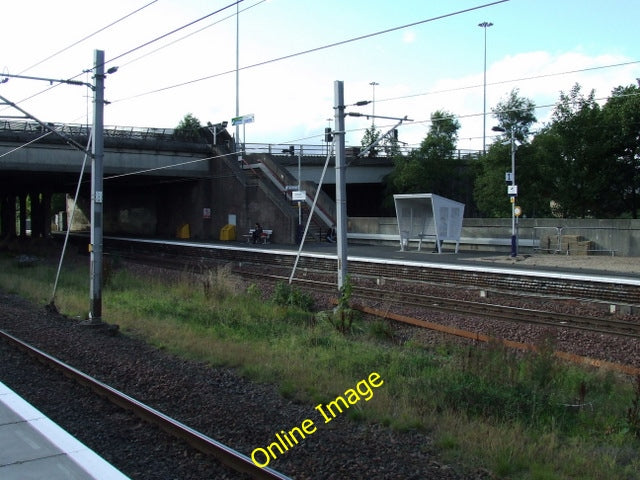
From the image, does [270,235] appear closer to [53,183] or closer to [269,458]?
[53,183]

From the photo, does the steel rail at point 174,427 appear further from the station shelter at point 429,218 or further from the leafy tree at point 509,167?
the leafy tree at point 509,167

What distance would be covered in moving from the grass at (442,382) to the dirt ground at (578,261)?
38.0ft

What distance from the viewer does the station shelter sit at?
92.5 feet

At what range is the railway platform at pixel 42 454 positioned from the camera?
493cm

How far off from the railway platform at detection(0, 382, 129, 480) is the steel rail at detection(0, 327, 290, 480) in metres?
0.97

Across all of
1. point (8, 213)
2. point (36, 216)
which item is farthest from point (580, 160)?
point (8, 213)

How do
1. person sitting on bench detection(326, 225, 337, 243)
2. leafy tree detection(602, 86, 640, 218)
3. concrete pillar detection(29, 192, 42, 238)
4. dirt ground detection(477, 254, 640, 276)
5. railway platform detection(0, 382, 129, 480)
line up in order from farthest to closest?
concrete pillar detection(29, 192, 42, 238) → person sitting on bench detection(326, 225, 337, 243) → leafy tree detection(602, 86, 640, 218) → dirt ground detection(477, 254, 640, 276) → railway platform detection(0, 382, 129, 480)

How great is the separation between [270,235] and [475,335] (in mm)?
27743

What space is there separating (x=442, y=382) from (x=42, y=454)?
483 cm

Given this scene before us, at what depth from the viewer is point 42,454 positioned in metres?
5.37

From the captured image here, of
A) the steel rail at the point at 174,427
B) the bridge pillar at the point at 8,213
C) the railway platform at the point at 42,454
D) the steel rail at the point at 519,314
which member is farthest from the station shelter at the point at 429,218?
the bridge pillar at the point at 8,213

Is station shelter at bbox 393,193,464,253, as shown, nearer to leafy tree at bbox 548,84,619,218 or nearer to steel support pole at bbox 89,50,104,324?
leafy tree at bbox 548,84,619,218

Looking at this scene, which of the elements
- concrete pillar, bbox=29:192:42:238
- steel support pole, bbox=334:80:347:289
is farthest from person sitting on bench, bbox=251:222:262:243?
concrete pillar, bbox=29:192:42:238

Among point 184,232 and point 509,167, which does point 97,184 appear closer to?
point 509,167
